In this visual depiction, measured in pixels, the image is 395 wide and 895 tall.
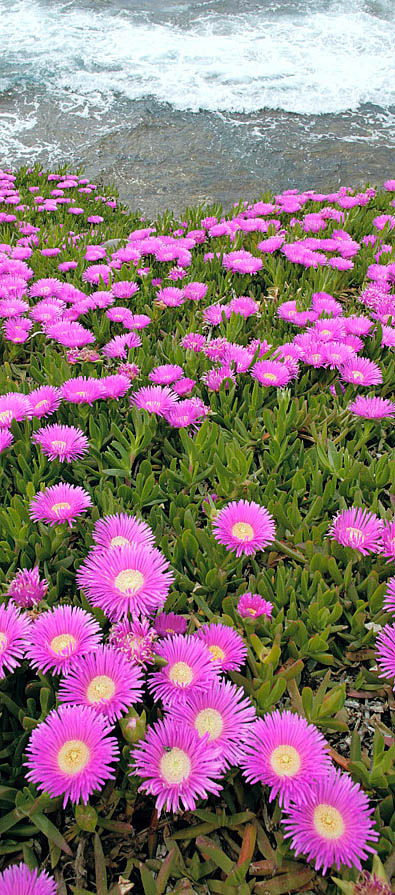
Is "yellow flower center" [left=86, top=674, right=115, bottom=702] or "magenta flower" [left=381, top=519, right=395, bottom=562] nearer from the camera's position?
"yellow flower center" [left=86, top=674, right=115, bottom=702]

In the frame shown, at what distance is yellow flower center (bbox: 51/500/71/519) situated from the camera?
117 cm

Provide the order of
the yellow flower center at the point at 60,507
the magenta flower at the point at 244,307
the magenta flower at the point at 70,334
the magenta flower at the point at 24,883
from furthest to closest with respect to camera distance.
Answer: the magenta flower at the point at 244,307 < the magenta flower at the point at 70,334 < the yellow flower center at the point at 60,507 < the magenta flower at the point at 24,883

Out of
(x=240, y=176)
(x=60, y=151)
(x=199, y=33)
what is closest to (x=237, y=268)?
(x=240, y=176)

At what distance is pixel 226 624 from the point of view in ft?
3.56

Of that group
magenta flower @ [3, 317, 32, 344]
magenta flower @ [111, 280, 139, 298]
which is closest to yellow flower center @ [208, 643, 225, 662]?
magenta flower @ [3, 317, 32, 344]

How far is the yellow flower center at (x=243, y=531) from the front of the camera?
1.13 meters

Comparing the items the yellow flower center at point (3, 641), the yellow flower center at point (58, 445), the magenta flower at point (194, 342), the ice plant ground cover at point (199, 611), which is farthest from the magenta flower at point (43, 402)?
the yellow flower center at point (3, 641)

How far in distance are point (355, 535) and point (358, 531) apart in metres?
0.02

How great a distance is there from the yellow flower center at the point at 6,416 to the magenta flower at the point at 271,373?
0.67 meters

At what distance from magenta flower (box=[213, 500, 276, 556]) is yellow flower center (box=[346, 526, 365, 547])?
6.4 inches

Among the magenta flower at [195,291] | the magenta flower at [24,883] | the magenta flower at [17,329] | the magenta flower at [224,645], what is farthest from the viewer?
the magenta flower at [195,291]

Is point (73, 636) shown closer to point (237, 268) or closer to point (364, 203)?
point (237, 268)

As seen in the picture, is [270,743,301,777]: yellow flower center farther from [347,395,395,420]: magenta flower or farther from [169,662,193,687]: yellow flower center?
[347,395,395,420]: magenta flower

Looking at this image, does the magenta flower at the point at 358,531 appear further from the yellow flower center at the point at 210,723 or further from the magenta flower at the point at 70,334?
the magenta flower at the point at 70,334
